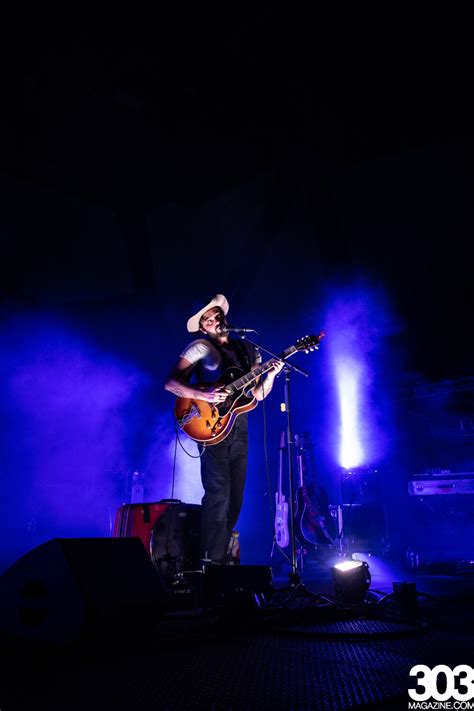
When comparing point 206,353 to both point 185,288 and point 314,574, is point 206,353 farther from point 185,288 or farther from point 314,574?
point 185,288

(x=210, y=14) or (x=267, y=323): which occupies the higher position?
(x=210, y=14)

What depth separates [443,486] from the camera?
544cm

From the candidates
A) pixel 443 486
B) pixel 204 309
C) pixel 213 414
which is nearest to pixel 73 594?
pixel 213 414

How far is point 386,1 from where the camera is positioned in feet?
15.7

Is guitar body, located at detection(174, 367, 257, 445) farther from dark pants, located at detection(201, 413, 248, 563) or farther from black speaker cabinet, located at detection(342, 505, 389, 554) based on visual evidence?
black speaker cabinet, located at detection(342, 505, 389, 554)

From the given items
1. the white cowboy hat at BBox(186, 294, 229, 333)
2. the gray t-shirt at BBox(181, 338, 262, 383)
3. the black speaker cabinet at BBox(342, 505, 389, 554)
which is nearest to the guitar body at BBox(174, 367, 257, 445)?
the gray t-shirt at BBox(181, 338, 262, 383)

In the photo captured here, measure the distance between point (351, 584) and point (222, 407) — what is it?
138cm

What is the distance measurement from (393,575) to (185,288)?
5.21 metres

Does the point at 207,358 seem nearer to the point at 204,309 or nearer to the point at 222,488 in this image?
the point at 204,309

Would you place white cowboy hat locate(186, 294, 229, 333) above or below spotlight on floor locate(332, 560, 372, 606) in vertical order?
above

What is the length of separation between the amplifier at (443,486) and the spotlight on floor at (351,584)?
3059mm

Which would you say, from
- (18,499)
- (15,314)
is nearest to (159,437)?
(18,499)

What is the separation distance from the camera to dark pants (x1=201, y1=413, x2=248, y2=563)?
10.9 feet

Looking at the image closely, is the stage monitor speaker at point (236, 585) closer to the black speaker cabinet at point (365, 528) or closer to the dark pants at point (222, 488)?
the dark pants at point (222, 488)
